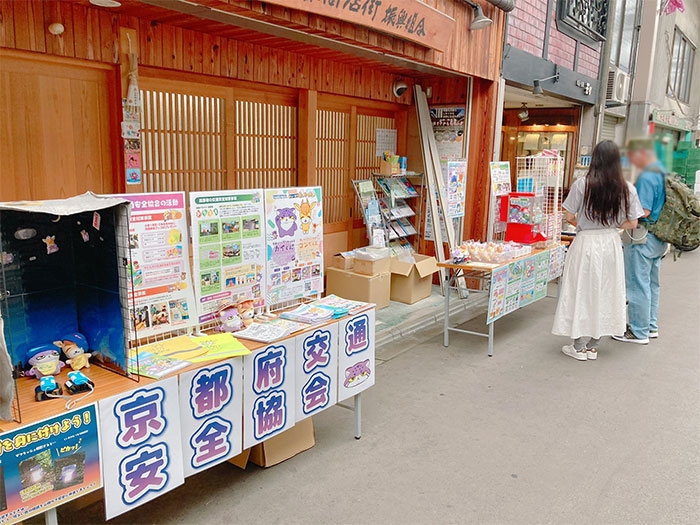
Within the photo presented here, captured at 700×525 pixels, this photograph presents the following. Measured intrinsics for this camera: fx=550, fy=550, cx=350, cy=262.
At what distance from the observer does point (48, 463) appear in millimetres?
2111

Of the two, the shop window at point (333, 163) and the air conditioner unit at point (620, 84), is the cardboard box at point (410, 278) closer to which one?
the shop window at point (333, 163)

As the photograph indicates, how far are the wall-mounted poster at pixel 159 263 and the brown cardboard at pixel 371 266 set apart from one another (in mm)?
3562

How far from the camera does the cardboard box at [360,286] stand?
6.39m

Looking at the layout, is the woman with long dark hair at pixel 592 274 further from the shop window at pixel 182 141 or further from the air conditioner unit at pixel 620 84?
the shop window at pixel 182 141

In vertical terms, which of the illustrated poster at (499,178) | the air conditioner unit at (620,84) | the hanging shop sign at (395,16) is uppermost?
the hanging shop sign at (395,16)

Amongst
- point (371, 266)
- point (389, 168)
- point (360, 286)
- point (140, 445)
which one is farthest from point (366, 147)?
point (140, 445)

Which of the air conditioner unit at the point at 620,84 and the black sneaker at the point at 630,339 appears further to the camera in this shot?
the black sneaker at the point at 630,339

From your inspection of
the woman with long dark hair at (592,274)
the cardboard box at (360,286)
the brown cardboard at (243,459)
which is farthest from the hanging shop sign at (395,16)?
the brown cardboard at (243,459)

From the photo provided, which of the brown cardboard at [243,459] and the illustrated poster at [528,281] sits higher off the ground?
the illustrated poster at [528,281]

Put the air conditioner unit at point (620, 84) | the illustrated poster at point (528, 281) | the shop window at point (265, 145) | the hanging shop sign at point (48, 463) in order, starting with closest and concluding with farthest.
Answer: the air conditioner unit at point (620, 84) → the hanging shop sign at point (48, 463) → the shop window at point (265, 145) → the illustrated poster at point (528, 281)

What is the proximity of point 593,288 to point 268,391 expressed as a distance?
3585mm

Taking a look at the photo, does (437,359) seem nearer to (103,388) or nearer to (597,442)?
(597,442)

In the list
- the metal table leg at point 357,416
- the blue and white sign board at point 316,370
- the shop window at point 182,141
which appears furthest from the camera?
the shop window at point 182,141

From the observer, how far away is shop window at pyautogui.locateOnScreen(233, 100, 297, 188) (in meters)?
5.58
